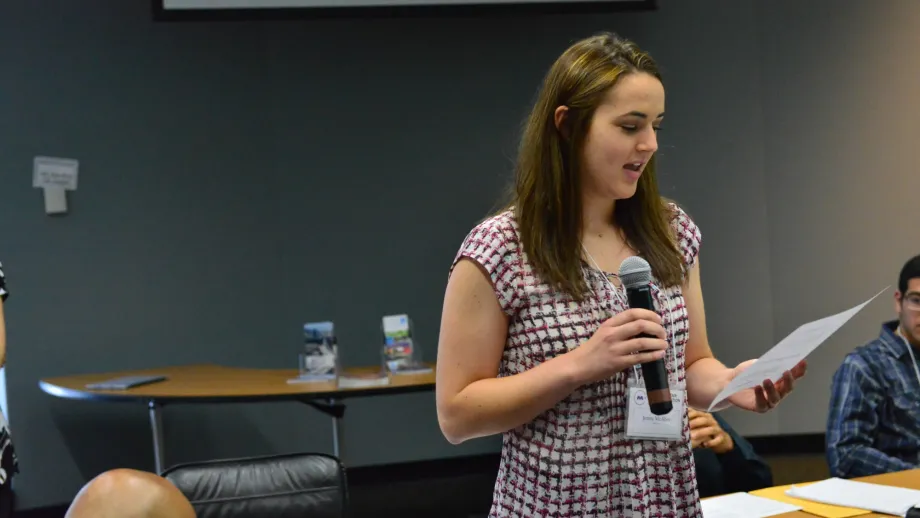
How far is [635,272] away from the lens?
1365 mm

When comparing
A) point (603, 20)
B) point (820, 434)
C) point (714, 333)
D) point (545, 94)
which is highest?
point (603, 20)

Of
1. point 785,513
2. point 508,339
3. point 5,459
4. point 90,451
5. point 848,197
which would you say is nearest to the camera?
point 508,339

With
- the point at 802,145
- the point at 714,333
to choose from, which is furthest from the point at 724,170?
the point at 714,333

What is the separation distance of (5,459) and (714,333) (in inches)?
166

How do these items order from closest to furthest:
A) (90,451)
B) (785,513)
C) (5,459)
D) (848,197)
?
(785,513), (5,459), (90,451), (848,197)

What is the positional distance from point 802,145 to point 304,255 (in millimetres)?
3075

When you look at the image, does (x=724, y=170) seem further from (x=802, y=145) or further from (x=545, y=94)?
(x=545, y=94)

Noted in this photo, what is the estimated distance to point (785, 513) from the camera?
2.07 m

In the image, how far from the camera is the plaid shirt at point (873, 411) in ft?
9.54

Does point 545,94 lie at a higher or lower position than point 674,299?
higher

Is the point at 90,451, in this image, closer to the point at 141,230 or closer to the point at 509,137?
the point at 141,230

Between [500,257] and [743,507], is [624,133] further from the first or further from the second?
[743,507]

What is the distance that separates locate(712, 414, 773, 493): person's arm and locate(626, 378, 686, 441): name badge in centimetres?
162

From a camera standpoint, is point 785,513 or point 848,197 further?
point 848,197
